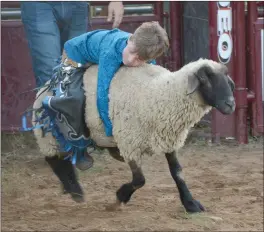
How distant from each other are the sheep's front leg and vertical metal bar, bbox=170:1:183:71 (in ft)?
11.2

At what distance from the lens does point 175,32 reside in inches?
318

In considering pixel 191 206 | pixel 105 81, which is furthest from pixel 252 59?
pixel 105 81

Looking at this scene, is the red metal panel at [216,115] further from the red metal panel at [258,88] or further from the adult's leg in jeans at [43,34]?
the adult's leg in jeans at [43,34]

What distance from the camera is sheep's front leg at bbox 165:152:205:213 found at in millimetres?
4766

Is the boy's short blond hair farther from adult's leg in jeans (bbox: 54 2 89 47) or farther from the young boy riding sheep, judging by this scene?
adult's leg in jeans (bbox: 54 2 89 47)

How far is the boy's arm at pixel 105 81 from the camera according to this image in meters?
4.41

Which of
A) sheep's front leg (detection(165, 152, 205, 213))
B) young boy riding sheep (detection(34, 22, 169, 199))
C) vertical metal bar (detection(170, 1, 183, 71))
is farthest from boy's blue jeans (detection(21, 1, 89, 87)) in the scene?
vertical metal bar (detection(170, 1, 183, 71))

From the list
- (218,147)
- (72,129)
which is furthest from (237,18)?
(72,129)

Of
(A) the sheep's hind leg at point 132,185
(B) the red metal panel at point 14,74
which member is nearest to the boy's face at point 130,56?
(A) the sheep's hind leg at point 132,185

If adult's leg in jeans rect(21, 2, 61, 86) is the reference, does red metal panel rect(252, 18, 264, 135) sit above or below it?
below

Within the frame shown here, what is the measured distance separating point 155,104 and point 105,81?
1.17 ft

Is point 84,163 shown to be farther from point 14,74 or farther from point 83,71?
point 14,74

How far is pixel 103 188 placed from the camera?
5949mm

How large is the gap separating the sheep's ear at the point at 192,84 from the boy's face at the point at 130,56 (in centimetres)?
37
